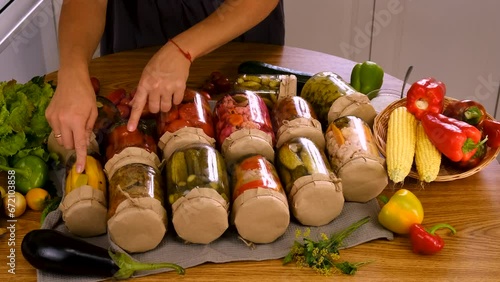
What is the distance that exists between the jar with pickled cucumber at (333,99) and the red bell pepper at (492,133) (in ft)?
0.93

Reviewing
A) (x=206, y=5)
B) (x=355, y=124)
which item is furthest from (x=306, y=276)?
(x=206, y=5)

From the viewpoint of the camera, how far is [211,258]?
4.17 feet

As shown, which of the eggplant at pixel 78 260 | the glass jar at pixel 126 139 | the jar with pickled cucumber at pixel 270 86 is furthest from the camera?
the jar with pickled cucumber at pixel 270 86

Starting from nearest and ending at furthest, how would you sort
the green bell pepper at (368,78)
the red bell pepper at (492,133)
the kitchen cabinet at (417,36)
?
the red bell pepper at (492,133) < the green bell pepper at (368,78) < the kitchen cabinet at (417,36)

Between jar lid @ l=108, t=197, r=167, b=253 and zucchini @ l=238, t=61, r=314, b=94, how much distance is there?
2.37 feet

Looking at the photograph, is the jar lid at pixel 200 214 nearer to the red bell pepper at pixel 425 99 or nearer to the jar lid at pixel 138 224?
the jar lid at pixel 138 224

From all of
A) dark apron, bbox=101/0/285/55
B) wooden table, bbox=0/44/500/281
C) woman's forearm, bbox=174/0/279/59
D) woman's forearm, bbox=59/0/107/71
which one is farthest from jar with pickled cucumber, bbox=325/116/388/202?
dark apron, bbox=101/0/285/55

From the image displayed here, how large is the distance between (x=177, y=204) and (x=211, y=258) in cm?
13

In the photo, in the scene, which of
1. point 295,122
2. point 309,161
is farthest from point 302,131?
point 309,161

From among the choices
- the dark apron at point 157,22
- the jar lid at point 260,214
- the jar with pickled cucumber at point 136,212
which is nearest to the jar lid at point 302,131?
the jar lid at point 260,214

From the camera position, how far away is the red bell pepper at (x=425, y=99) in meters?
1.59

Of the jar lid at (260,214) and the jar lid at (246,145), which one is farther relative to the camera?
the jar lid at (246,145)

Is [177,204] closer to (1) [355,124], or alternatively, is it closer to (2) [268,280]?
(2) [268,280]

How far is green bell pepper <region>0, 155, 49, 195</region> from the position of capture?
4.80ft
